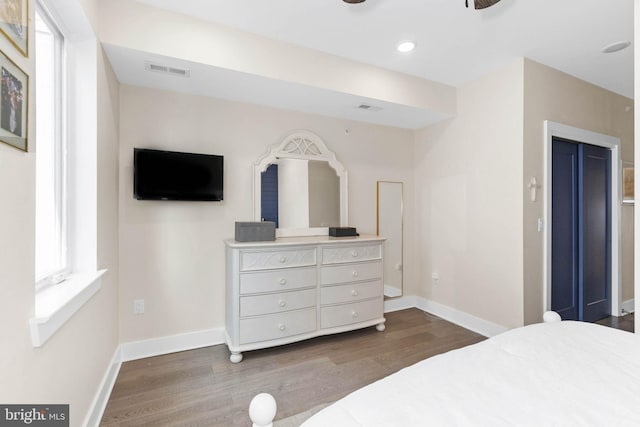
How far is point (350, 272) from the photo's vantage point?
9.18 feet

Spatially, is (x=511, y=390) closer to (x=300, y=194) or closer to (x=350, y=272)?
(x=350, y=272)

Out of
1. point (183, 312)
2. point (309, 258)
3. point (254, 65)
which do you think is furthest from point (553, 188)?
point (183, 312)

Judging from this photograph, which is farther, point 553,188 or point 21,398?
point 553,188

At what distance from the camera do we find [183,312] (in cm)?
259

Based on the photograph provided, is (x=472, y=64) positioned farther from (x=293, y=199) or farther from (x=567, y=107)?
(x=293, y=199)

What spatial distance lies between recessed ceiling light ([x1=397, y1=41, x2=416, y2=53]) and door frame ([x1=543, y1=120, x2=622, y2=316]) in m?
1.45

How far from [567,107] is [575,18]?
107cm

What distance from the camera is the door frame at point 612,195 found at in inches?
107

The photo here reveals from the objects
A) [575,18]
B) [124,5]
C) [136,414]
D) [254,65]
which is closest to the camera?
[136,414]

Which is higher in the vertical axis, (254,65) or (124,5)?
(124,5)

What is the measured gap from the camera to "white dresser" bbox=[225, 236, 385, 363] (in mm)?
2367

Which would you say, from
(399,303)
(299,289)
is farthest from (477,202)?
(299,289)

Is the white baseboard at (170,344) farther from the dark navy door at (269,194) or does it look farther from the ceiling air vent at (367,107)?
the ceiling air vent at (367,107)

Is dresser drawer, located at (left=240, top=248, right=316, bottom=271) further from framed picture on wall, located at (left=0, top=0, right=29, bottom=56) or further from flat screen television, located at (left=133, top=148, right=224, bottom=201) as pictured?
framed picture on wall, located at (left=0, top=0, right=29, bottom=56)
